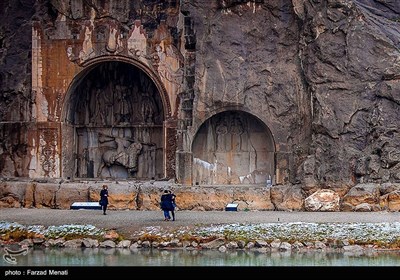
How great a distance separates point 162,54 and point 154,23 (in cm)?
142

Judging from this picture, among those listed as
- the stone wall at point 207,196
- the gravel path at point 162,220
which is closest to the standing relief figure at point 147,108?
the stone wall at point 207,196

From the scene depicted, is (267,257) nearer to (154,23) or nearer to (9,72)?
(154,23)

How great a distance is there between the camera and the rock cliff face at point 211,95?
31797 millimetres

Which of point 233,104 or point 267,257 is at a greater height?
point 233,104

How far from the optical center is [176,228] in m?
26.2

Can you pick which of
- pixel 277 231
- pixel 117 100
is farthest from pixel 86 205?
pixel 277 231

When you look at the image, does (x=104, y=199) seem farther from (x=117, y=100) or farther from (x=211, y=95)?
(x=117, y=100)

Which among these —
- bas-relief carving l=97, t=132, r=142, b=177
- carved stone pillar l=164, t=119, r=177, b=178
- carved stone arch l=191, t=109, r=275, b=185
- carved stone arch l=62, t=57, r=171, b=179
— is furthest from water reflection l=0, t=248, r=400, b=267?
carved stone arch l=62, t=57, r=171, b=179

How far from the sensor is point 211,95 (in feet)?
113

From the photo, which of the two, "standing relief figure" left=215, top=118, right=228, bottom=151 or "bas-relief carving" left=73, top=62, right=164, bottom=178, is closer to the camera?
"standing relief figure" left=215, top=118, right=228, bottom=151

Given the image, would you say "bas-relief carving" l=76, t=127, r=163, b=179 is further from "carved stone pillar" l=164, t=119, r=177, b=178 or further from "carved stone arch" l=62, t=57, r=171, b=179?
"carved stone pillar" l=164, t=119, r=177, b=178

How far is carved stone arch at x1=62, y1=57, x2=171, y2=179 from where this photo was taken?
126 feet

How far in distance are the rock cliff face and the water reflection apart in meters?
7.28
